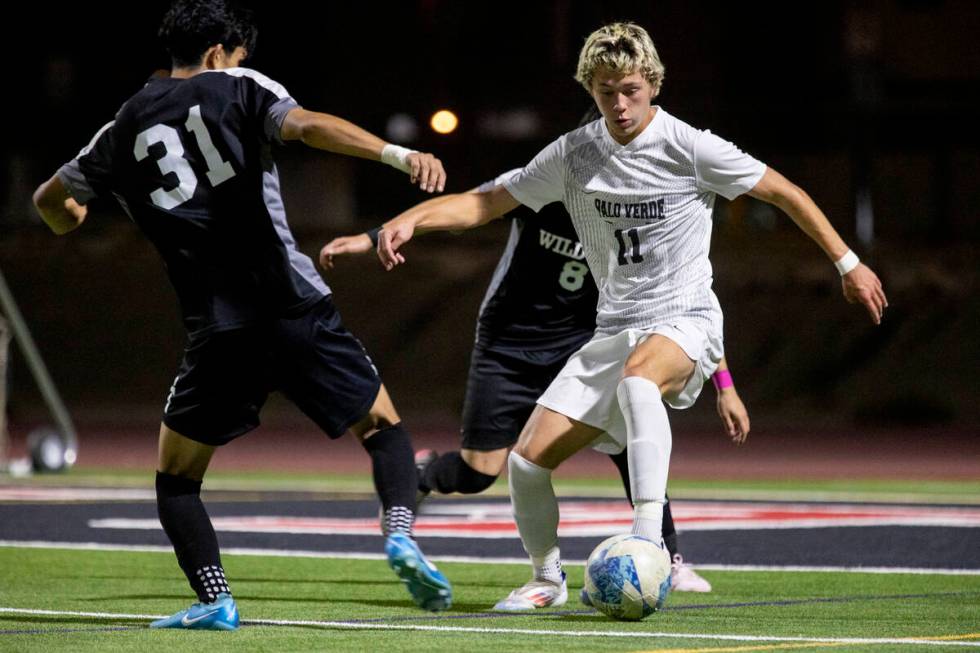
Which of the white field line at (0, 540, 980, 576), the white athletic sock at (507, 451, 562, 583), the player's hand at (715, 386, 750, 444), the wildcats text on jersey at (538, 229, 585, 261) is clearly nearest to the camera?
the white athletic sock at (507, 451, 562, 583)

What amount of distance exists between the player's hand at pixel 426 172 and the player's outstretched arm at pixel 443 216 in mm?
509

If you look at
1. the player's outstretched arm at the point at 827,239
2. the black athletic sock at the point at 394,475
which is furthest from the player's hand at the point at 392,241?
the player's outstretched arm at the point at 827,239

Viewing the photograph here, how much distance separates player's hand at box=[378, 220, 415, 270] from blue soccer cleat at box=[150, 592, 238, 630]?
1.33 metres

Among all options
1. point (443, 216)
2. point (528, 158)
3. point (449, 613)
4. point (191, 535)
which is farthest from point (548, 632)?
point (528, 158)

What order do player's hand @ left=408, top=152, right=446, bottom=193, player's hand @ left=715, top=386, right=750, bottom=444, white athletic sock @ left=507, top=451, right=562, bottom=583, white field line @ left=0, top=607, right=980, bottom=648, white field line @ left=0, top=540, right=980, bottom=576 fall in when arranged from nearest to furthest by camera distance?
1. player's hand @ left=408, top=152, right=446, bottom=193
2. white field line @ left=0, top=607, right=980, bottom=648
3. white athletic sock @ left=507, top=451, right=562, bottom=583
4. player's hand @ left=715, top=386, right=750, bottom=444
5. white field line @ left=0, top=540, right=980, bottom=576

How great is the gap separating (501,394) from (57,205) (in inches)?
98.3

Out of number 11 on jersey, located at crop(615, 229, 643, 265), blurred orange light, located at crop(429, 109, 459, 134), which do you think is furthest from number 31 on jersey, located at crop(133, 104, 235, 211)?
blurred orange light, located at crop(429, 109, 459, 134)

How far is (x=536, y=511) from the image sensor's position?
704 centimetres

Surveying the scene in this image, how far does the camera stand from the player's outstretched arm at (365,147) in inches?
223

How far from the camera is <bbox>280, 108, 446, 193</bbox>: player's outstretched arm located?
566cm

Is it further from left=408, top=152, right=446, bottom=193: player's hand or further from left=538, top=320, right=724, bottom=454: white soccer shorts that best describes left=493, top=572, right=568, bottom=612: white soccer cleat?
left=408, top=152, right=446, bottom=193: player's hand

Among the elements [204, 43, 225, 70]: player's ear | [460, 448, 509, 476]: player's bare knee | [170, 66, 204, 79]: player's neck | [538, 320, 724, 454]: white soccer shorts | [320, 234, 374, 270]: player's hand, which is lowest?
[460, 448, 509, 476]: player's bare knee

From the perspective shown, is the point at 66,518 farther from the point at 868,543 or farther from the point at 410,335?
the point at 410,335

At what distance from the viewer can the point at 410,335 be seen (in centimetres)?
2889
